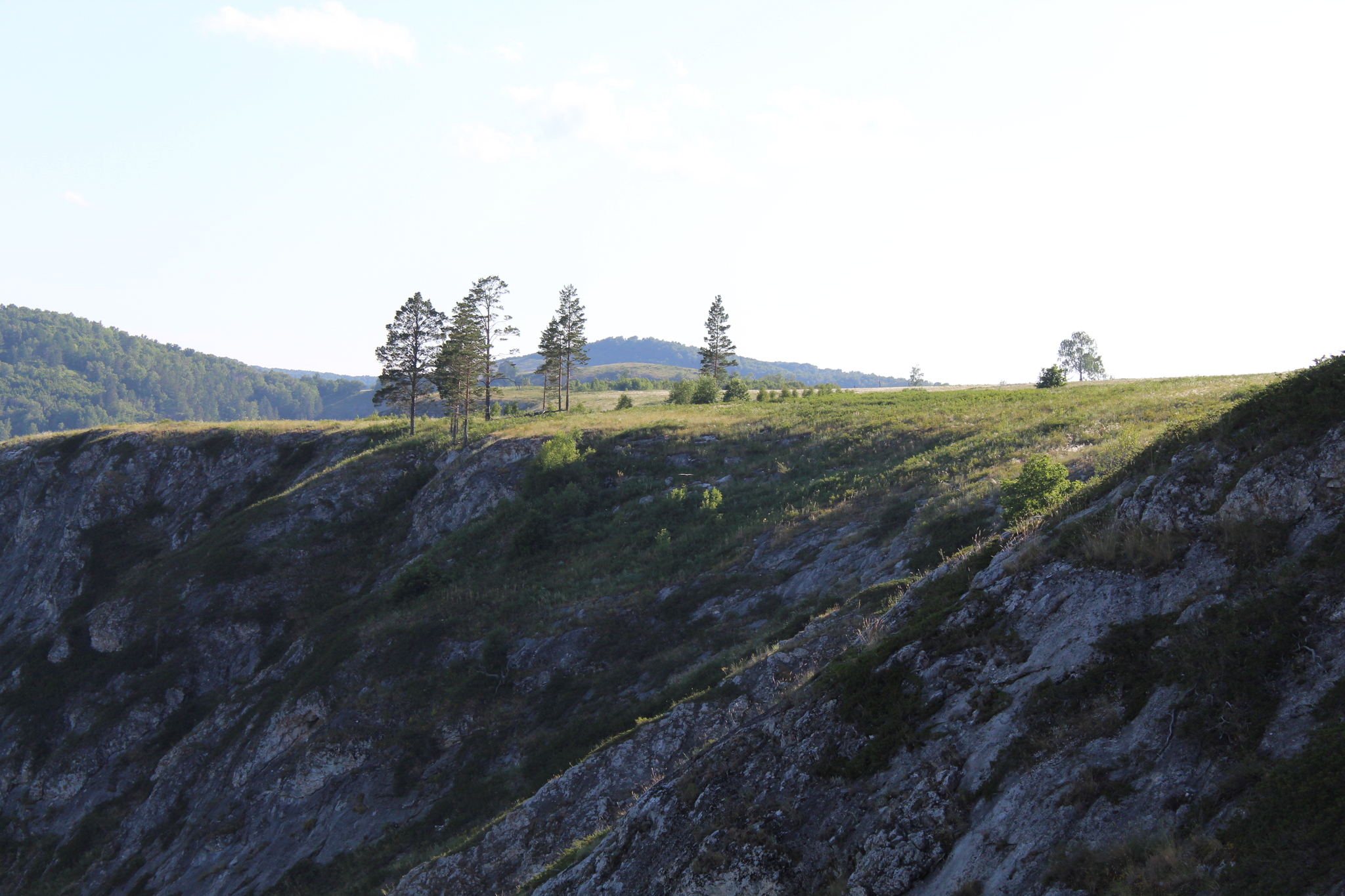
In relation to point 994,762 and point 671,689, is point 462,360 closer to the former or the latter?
point 671,689

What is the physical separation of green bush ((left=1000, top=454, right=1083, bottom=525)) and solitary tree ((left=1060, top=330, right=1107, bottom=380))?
386ft

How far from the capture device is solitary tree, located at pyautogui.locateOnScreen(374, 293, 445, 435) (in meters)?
59.4

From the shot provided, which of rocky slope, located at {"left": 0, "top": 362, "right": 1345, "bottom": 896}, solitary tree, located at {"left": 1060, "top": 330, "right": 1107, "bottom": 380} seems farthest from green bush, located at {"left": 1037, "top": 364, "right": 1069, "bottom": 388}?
solitary tree, located at {"left": 1060, "top": 330, "right": 1107, "bottom": 380}

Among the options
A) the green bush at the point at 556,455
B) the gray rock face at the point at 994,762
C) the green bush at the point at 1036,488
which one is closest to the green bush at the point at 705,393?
the green bush at the point at 556,455

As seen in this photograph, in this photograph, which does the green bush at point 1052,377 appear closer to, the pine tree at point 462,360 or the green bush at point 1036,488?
the green bush at point 1036,488

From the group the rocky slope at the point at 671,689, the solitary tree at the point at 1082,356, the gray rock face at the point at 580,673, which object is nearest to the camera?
the rocky slope at the point at 671,689

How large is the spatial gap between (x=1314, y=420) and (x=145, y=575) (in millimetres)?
54192

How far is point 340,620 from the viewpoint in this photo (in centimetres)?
3359

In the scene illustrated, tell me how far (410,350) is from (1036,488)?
54770 millimetres

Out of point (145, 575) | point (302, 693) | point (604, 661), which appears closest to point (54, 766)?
point (145, 575)

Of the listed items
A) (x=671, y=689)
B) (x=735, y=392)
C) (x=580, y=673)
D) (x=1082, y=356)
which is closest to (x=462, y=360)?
(x=735, y=392)

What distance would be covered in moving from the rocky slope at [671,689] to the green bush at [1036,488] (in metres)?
2.61

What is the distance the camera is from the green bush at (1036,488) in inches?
627

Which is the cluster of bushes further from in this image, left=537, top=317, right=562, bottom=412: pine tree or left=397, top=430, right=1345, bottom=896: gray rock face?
left=397, top=430, right=1345, bottom=896: gray rock face
